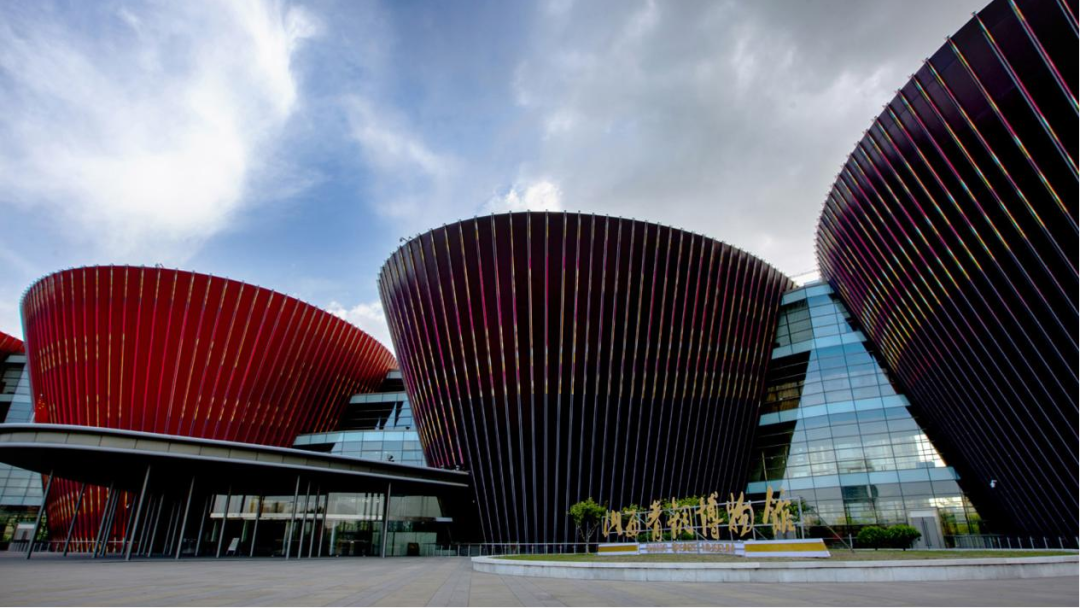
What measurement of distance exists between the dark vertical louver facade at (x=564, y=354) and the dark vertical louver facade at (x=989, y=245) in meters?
10.2

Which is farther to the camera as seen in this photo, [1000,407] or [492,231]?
[492,231]

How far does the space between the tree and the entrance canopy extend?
26.9 feet

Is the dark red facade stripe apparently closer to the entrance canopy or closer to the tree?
the entrance canopy

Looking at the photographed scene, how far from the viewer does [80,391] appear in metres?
41.1

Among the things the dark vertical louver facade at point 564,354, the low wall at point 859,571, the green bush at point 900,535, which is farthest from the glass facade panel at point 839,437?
the low wall at point 859,571

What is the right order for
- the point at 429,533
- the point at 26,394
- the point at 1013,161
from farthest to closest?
the point at 26,394, the point at 429,533, the point at 1013,161

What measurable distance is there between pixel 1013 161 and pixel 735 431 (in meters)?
23.3

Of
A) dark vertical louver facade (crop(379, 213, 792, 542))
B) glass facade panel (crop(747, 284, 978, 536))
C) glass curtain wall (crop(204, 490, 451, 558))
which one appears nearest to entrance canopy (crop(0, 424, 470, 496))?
glass curtain wall (crop(204, 490, 451, 558))

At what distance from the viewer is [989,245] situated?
22.8m

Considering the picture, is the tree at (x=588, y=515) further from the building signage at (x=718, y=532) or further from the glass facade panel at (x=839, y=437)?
the glass facade panel at (x=839, y=437)

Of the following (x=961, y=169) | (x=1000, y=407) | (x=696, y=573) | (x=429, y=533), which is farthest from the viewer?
(x=429, y=533)

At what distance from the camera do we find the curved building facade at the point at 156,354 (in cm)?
4025

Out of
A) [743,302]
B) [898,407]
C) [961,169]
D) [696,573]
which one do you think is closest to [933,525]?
[898,407]

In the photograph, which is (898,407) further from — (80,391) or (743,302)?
(80,391)
